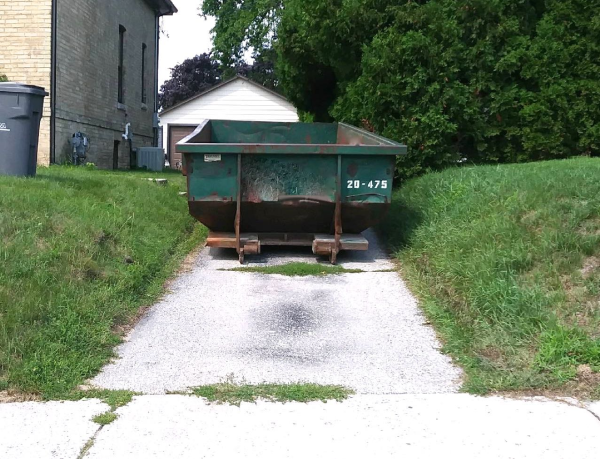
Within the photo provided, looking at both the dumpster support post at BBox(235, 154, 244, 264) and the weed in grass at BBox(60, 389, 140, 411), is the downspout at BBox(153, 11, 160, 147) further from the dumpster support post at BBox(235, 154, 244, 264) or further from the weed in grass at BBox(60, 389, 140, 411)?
the weed in grass at BBox(60, 389, 140, 411)

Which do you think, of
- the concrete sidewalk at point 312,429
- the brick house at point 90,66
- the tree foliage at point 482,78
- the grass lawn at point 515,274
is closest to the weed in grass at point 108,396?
the concrete sidewalk at point 312,429

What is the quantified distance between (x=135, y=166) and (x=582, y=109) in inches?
601

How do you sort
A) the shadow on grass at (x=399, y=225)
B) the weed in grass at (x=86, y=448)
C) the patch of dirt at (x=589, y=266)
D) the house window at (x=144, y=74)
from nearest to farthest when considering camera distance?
1. the weed in grass at (x=86, y=448)
2. the patch of dirt at (x=589, y=266)
3. the shadow on grass at (x=399, y=225)
4. the house window at (x=144, y=74)

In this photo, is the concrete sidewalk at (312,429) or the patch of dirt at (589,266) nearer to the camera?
the concrete sidewalk at (312,429)

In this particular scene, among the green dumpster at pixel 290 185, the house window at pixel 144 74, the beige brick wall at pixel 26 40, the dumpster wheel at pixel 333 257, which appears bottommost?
the dumpster wheel at pixel 333 257

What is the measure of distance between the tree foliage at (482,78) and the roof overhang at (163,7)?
48.2ft

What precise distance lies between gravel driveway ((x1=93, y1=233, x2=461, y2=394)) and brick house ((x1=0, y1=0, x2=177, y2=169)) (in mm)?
9111

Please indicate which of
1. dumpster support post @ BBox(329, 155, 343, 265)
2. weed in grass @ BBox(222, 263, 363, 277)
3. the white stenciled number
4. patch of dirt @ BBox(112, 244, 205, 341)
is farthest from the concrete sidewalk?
the white stenciled number

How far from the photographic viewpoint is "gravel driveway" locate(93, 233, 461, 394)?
14.7 feet

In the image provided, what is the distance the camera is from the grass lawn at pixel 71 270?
14.7ft

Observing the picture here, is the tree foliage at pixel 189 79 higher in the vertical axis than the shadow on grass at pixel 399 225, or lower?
higher

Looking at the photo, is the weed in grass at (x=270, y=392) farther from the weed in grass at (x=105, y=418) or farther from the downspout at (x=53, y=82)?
the downspout at (x=53, y=82)

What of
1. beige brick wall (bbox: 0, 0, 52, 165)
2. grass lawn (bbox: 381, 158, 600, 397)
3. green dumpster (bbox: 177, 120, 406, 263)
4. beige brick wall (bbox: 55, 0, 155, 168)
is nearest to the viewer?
grass lawn (bbox: 381, 158, 600, 397)

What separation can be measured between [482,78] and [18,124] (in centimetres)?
675
